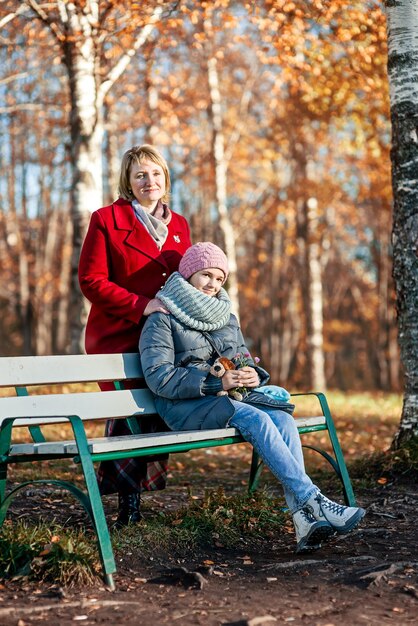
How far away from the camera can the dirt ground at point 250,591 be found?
3.37 m

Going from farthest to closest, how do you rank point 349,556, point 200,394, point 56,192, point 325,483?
Answer: point 56,192, point 325,483, point 200,394, point 349,556

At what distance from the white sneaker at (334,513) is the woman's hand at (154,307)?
1350 mm

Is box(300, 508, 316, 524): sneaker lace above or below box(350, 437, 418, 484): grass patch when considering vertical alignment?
above

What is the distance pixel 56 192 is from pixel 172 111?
10.5m

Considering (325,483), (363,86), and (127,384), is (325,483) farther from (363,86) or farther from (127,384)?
(363,86)

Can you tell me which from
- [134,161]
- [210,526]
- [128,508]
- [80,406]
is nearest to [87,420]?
[80,406]

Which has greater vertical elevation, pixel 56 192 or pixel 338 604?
pixel 56 192

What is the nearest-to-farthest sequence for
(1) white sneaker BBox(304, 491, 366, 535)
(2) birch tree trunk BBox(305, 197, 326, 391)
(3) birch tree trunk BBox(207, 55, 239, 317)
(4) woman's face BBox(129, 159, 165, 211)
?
(1) white sneaker BBox(304, 491, 366, 535) < (4) woman's face BBox(129, 159, 165, 211) < (3) birch tree trunk BBox(207, 55, 239, 317) < (2) birch tree trunk BBox(305, 197, 326, 391)

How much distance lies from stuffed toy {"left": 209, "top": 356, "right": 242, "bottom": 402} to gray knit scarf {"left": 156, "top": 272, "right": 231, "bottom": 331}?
0.75ft

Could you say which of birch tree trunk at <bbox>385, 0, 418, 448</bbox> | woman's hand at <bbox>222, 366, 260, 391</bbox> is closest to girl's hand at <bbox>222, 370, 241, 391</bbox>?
woman's hand at <bbox>222, 366, 260, 391</bbox>

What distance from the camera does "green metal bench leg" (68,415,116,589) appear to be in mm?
3727

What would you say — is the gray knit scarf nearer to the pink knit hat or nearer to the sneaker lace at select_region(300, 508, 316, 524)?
the pink knit hat

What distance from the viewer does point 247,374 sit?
4746 mm

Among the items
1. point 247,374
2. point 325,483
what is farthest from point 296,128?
point 247,374
